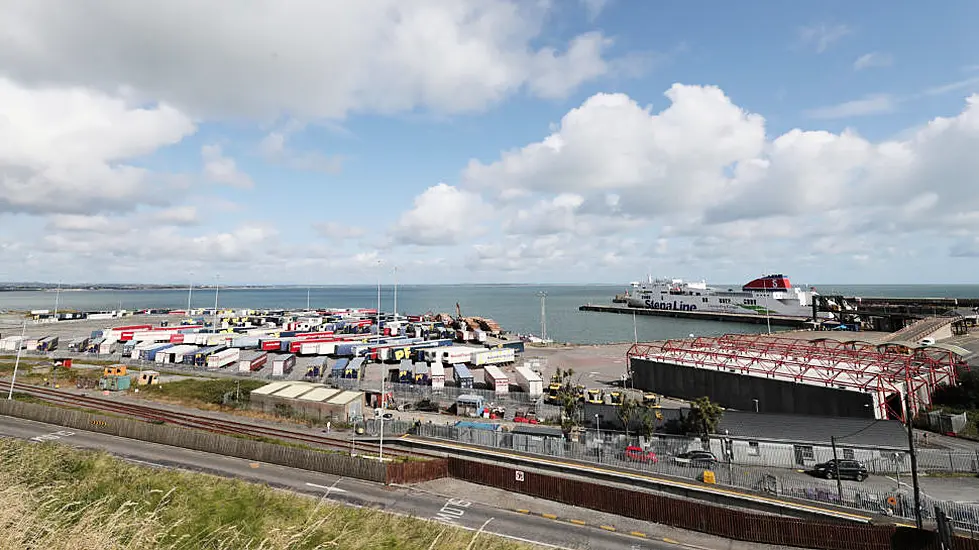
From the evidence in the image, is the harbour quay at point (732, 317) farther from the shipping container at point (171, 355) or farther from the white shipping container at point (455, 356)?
the shipping container at point (171, 355)

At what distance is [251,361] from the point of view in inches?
2901

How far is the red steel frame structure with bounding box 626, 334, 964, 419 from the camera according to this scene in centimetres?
4222

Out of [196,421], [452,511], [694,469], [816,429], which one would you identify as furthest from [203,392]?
[816,429]

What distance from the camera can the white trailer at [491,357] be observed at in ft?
248

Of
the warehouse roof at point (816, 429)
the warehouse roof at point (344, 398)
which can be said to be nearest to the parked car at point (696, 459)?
the warehouse roof at point (816, 429)

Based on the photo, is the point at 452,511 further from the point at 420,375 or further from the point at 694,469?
the point at 420,375

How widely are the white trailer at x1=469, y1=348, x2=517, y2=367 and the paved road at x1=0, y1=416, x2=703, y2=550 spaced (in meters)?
44.3

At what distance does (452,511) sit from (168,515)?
15.8 meters

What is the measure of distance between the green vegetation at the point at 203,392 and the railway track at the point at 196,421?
158 inches

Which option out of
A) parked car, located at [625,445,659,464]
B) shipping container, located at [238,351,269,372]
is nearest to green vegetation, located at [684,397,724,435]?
parked car, located at [625,445,659,464]

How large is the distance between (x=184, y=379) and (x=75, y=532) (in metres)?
65.4

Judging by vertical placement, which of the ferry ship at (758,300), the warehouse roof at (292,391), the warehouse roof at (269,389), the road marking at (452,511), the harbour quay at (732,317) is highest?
the ferry ship at (758,300)

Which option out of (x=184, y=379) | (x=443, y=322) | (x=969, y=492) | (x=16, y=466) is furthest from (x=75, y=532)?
(x=443, y=322)

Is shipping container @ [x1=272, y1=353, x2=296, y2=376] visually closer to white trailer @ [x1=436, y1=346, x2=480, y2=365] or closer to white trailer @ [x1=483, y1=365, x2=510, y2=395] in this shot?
white trailer @ [x1=436, y1=346, x2=480, y2=365]
